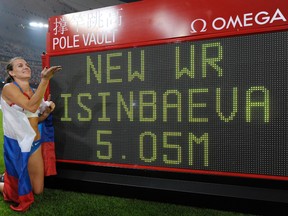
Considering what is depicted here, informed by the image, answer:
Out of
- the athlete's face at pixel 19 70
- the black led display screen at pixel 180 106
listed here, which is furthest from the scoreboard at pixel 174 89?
the athlete's face at pixel 19 70

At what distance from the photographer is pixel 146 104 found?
1967 mm

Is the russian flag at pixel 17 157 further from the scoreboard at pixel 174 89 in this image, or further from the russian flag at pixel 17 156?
the scoreboard at pixel 174 89

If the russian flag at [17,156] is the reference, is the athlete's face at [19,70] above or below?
above

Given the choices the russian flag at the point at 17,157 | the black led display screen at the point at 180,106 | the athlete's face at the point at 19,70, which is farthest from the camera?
the athlete's face at the point at 19,70

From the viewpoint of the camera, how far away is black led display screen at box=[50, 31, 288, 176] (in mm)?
1675

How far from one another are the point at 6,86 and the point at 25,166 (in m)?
0.54

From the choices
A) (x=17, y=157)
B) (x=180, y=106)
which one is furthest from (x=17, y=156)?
(x=180, y=106)

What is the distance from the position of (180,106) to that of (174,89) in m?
0.11

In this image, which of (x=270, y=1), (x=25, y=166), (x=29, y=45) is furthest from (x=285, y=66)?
(x=29, y=45)

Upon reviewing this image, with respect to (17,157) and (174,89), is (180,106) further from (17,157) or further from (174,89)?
(17,157)

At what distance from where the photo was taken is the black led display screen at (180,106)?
1675 mm

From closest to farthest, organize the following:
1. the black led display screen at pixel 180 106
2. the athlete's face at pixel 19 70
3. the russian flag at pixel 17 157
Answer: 1. the black led display screen at pixel 180 106
2. the russian flag at pixel 17 157
3. the athlete's face at pixel 19 70

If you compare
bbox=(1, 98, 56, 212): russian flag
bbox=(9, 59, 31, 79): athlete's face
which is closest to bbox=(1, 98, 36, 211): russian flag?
bbox=(1, 98, 56, 212): russian flag

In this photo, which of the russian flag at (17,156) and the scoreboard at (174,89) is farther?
the russian flag at (17,156)
